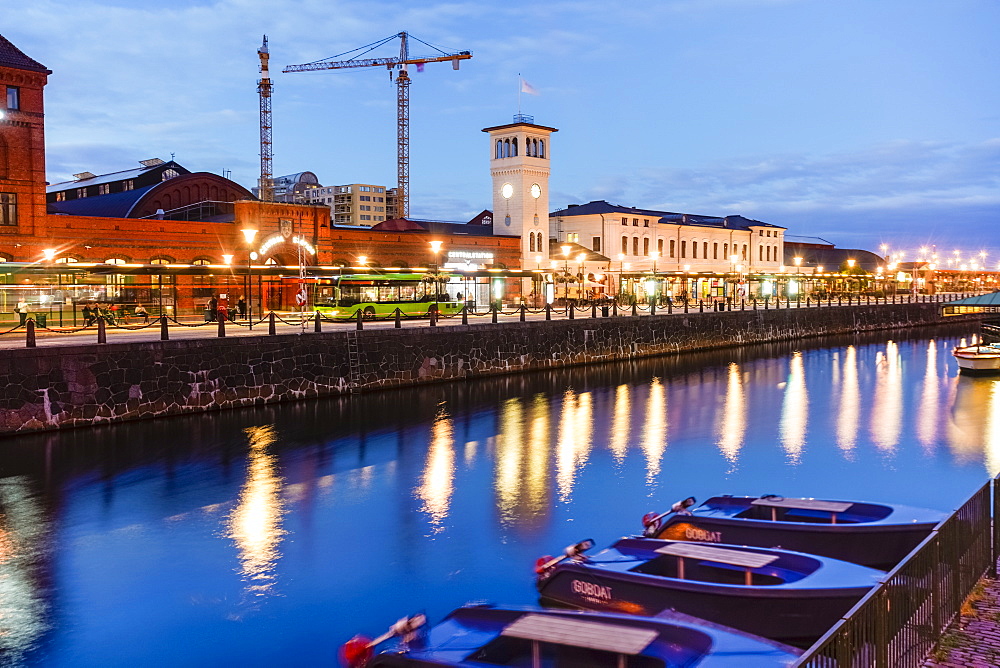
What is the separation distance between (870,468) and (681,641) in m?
15.6

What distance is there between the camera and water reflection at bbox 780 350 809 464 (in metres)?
24.9

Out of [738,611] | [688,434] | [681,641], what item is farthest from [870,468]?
[681,641]

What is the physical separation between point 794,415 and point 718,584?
22527 millimetres

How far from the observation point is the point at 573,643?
8.29 m

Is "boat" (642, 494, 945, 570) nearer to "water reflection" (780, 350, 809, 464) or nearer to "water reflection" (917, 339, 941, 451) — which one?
"water reflection" (780, 350, 809, 464)

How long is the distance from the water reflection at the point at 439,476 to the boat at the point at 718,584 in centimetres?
555

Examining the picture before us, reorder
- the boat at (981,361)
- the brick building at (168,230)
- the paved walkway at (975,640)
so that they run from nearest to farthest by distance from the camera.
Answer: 1. the paved walkway at (975,640)
2. the boat at (981,361)
3. the brick building at (168,230)

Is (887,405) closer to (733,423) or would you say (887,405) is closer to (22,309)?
(733,423)

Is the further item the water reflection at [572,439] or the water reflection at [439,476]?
the water reflection at [572,439]

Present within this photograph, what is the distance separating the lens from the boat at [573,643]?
812 centimetres

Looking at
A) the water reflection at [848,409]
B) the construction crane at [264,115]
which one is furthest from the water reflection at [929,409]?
the construction crane at [264,115]

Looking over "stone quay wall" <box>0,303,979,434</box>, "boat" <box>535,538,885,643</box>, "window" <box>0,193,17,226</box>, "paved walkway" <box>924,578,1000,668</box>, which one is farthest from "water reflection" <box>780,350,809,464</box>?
"window" <box>0,193,17,226</box>

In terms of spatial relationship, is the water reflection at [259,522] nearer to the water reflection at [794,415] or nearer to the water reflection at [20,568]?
the water reflection at [20,568]

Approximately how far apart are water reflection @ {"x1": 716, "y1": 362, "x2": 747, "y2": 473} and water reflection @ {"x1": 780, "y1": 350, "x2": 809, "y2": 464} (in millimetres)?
1333
